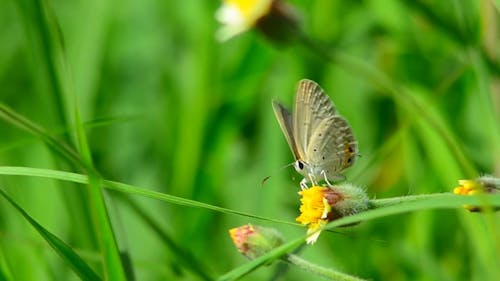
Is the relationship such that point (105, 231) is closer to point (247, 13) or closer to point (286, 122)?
point (286, 122)

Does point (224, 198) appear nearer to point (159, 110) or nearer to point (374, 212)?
point (159, 110)

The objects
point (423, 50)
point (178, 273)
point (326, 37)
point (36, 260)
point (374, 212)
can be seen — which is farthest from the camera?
point (326, 37)

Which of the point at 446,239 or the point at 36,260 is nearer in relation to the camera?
the point at 36,260

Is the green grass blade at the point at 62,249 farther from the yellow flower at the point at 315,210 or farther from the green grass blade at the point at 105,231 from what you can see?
the yellow flower at the point at 315,210

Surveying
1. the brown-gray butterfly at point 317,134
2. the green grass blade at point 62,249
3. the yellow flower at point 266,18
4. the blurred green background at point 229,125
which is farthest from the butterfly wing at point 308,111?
the green grass blade at point 62,249

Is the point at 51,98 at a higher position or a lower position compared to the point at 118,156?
higher

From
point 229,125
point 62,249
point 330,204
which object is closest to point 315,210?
point 330,204

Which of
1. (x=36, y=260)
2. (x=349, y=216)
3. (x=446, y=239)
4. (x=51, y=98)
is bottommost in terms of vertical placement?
(x=446, y=239)

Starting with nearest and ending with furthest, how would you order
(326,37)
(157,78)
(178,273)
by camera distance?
(178,273) < (326,37) < (157,78)

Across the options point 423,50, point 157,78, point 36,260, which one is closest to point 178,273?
point 36,260
